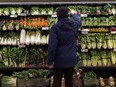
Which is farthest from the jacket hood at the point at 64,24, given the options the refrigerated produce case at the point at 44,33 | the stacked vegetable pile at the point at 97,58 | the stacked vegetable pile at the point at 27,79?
the stacked vegetable pile at the point at 97,58

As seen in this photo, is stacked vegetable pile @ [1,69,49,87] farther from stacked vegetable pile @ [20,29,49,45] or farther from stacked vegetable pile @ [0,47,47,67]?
stacked vegetable pile @ [20,29,49,45]

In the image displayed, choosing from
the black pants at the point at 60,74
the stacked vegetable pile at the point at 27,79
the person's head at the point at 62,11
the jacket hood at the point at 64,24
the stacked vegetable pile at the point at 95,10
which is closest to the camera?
the person's head at the point at 62,11

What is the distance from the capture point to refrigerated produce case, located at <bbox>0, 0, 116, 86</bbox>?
6.65 meters

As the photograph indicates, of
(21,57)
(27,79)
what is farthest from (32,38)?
(27,79)

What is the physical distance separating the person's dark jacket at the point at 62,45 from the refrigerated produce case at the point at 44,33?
1.44 metres

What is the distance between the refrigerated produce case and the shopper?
139 cm

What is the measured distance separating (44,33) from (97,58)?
1.39 meters

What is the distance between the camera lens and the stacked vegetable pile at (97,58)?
682cm

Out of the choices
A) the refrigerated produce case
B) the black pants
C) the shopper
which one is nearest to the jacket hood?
the shopper

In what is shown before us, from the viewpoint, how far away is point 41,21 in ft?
22.0

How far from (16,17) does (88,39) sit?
1.73m

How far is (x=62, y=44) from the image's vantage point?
17.1 ft

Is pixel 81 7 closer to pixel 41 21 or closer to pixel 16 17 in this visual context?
pixel 41 21

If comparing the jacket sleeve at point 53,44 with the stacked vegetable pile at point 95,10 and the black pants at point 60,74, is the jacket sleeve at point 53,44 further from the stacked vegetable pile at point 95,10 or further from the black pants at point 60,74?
the stacked vegetable pile at point 95,10
